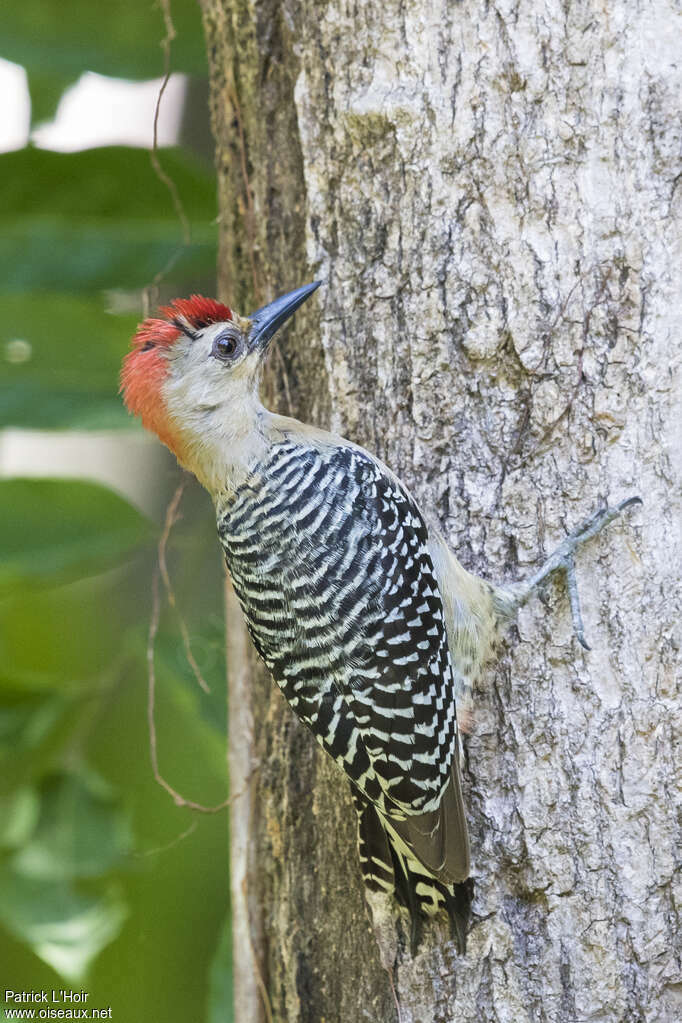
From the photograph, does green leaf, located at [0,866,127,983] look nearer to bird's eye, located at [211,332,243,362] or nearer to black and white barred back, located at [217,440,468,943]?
black and white barred back, located at [217,440,468,943]

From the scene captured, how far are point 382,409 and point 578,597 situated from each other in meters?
0.62

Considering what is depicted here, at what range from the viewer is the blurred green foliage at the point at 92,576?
2705mm

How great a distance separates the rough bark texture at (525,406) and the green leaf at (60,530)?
2.25 ft

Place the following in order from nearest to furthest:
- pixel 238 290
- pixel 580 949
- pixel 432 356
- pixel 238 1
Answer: pixel 580 949, pixel 432 356, pixel 238 1, pixel 238 290

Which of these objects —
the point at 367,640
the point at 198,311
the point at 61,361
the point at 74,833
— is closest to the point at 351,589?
the point at 367,640

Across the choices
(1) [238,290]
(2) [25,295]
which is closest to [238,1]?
(1) [238,290]

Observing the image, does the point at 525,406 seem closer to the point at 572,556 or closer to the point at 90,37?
the point at 572,556

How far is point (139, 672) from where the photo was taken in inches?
117

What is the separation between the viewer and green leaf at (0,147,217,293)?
2.77 meters

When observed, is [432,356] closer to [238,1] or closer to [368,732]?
[368,732]

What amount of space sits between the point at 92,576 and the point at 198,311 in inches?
34.6

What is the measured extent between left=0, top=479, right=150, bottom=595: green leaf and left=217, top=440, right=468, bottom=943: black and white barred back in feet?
1.55

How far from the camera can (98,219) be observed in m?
2.84

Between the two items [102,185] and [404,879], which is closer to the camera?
[404,879]
